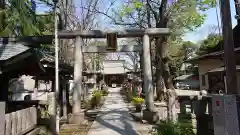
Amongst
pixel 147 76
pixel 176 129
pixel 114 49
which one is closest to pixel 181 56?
pixel 147 76

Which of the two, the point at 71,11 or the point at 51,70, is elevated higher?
the point at 71,11

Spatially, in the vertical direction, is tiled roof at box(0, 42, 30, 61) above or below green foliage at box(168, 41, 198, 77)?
below

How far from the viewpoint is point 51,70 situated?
13195 millimetres

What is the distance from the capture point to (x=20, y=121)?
7711mm

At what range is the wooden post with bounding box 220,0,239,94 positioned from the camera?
17.5ft

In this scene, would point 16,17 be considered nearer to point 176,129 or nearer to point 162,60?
point 176,129

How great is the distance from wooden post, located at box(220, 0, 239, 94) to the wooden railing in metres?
5.37

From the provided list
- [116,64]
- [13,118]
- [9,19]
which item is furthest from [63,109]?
[116,64]

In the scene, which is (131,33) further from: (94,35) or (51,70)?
(51,70)

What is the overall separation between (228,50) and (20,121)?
19.6 ft

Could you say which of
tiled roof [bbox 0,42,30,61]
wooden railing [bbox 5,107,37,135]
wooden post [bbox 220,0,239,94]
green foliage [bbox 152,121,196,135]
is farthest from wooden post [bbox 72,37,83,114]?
wooden post [bbox 220,0,239,94]

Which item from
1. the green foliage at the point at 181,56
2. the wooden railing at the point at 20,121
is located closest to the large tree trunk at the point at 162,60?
the wooden railing at the point at 20,121

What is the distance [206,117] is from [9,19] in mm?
7637

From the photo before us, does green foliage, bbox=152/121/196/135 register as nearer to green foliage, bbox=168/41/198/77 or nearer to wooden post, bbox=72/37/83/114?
wooden post, bbox=72/37/83/114
